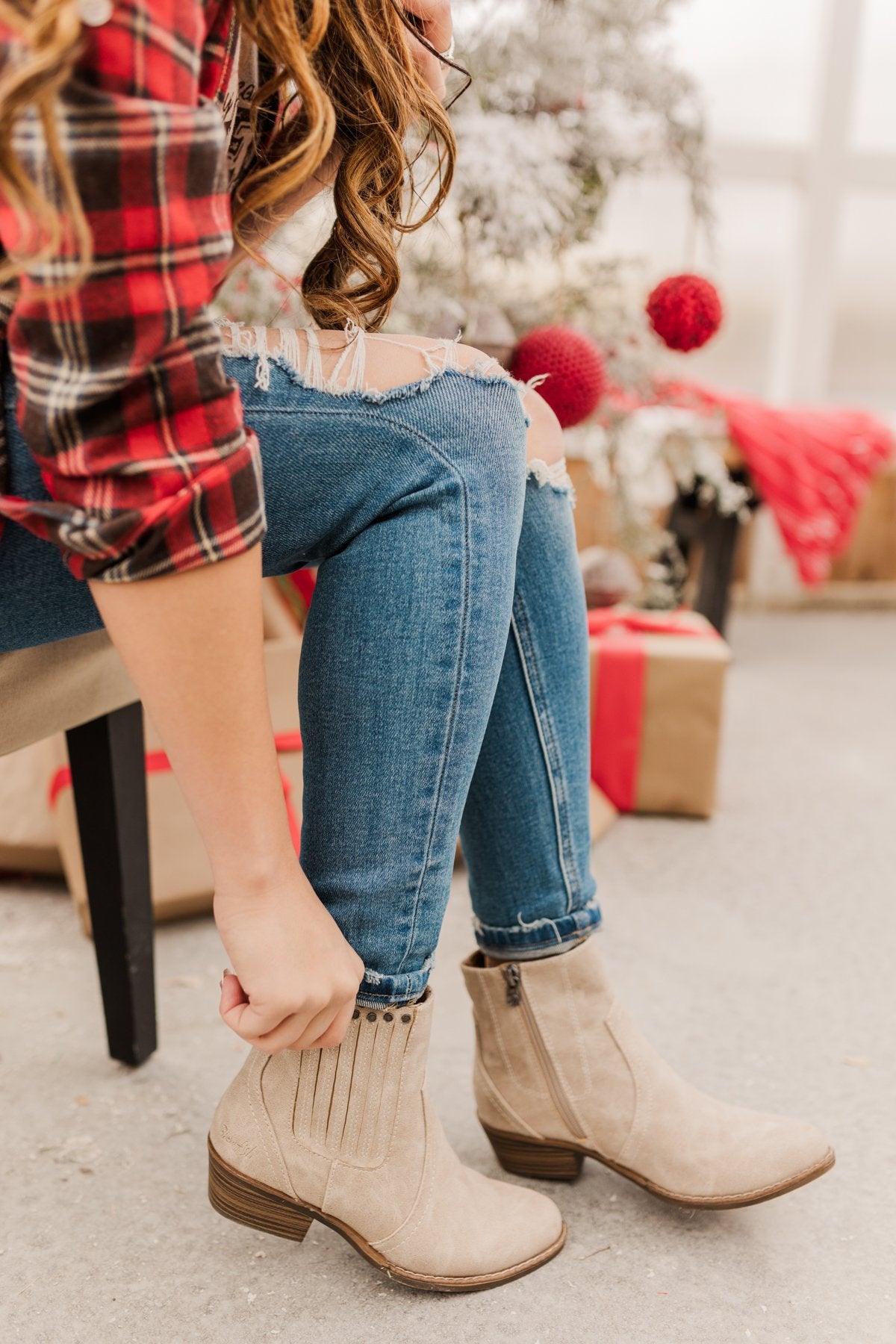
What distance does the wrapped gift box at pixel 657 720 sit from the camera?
4.34 ft

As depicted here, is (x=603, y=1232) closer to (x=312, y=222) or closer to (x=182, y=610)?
(x=182, y=610)

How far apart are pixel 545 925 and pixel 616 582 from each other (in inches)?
36.3

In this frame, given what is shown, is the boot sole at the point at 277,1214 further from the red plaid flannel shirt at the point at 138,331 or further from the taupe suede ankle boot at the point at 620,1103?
the red plaid flannel shirt at the point at 138,331

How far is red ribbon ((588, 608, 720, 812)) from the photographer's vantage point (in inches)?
52.1

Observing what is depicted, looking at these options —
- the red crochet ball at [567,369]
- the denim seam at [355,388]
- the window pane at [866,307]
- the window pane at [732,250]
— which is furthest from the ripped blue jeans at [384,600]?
the window pane at [866,307]

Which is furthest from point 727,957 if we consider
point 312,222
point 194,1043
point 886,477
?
point 886,477

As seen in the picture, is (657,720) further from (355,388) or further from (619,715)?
(355,388)

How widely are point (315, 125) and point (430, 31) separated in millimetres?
207

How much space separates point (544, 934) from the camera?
24.7 inches

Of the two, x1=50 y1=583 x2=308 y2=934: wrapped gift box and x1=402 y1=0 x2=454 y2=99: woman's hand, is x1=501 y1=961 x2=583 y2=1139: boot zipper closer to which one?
x1=50 y1=583 x2=308 y2=934: wrapped gift box

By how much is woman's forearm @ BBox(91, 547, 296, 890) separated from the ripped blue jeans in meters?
0.06

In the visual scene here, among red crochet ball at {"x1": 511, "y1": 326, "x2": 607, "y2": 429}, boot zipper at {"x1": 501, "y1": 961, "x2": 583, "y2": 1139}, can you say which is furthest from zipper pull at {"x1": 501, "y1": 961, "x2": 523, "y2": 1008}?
red crochet ball at {"x1": 511, "y1": 326, "x2": 607, "y2": 429}

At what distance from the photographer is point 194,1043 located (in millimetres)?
846

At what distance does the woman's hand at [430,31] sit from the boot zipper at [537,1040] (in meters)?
0.49
